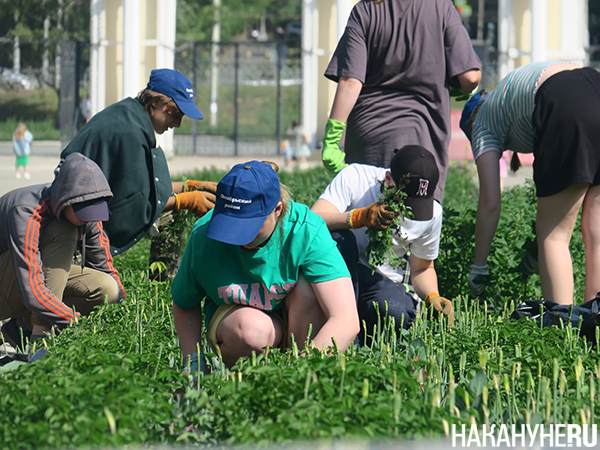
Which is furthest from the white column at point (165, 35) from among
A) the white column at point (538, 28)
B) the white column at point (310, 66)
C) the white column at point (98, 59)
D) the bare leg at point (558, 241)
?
the bare leg at point (558, 241)

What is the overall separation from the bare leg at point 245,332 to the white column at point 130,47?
15.7 meters

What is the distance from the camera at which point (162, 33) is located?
62.7 ft

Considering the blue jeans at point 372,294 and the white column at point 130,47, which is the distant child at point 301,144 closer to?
the white column at point 130,47

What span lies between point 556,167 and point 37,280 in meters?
2.34

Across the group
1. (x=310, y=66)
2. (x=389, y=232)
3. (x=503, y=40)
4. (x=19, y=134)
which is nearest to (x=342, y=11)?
(x=310, y=66)

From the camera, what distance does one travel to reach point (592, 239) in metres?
3.75

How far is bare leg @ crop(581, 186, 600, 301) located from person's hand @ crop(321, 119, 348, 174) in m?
1.17

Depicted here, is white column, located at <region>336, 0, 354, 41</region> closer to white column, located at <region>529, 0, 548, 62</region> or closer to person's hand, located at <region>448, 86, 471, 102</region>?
white column, located at <region>529, 0, 548, 62</region>

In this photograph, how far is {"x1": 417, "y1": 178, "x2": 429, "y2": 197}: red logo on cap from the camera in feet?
11.0

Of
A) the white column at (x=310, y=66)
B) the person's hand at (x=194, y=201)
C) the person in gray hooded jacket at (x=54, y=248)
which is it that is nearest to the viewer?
the person in gray hooded jacket at (x=54, y=248)

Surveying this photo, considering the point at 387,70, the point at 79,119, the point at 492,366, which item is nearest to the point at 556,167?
the point at 387,70

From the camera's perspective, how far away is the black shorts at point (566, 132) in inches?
142

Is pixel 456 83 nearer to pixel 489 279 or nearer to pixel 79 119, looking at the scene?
pixel 489 279

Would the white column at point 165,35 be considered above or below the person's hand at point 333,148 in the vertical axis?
above
